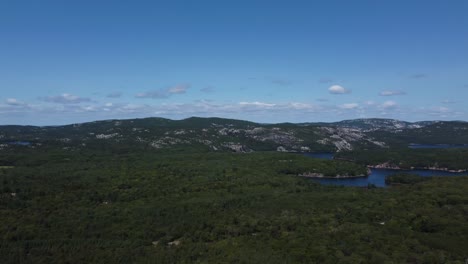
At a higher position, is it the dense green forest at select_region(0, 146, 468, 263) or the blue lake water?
the dense green forest at select_region(0, 146, 468, 263)

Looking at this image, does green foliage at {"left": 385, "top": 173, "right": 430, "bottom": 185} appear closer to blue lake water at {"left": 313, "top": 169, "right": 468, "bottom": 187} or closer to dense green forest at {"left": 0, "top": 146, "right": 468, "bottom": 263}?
blue lake water at {"left": 313, "top": 169, "right": 468, "bottom": 187}

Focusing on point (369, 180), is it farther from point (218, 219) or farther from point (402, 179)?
point (218, 219)

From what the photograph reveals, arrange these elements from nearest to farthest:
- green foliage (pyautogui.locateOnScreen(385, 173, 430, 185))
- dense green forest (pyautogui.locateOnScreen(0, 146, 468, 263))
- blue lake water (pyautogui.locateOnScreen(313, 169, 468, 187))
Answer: dense green forest (pyautogui.locateOnScreen(0, 146, 468, 263))
green foliage (pyautogui.locateOnScreen(385, 173, 430, 185))
blue lake water (pyautogui.locateOnScreen(313, 169, 468, 187))

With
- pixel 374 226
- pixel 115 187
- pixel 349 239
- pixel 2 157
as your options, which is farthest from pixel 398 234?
pixel 2 157

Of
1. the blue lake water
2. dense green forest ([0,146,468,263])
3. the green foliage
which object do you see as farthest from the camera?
the blue lake water

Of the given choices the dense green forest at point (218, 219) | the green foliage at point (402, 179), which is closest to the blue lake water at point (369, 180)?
the green foliage at point (402, 179)

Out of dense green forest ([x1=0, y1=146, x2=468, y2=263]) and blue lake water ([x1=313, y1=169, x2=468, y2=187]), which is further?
blue lake water ([x1=313, y1=169, x2=468, y2=187])

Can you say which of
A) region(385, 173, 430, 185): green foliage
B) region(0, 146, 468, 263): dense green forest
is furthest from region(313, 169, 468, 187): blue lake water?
region(0, 146, 468, 263): dense green forest

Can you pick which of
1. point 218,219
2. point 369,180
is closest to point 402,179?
point 369,180

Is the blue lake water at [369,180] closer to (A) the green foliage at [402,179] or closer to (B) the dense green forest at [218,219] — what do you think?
(A) the green foliage at [402,179]
